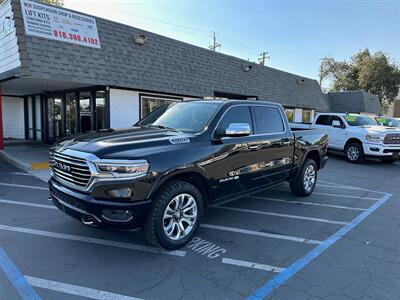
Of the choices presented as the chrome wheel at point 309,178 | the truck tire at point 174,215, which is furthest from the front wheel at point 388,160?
the truck tire at point 174,215

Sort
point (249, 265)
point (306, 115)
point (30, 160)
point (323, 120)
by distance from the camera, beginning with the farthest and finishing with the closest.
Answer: point (306, 115), point (323, 120), point (30, 160), point (249, 265)

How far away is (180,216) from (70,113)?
439 inches

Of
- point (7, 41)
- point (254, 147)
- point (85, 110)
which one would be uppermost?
point (7, 41)

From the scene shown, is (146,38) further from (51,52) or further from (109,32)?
(51,52)

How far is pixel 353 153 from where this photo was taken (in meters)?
13.0

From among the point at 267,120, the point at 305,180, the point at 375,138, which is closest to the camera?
the point at 267,120

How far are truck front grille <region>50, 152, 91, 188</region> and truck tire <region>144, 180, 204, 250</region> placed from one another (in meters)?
0.85

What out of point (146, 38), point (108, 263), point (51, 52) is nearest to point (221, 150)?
point (108, 263)

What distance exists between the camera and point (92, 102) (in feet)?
39.6

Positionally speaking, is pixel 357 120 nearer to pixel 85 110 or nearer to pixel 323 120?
pixel 323 120

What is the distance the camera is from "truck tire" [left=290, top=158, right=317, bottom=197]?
6691mm

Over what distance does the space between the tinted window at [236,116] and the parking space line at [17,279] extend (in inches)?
119

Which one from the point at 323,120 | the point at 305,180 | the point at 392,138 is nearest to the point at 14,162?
the point at 305,180

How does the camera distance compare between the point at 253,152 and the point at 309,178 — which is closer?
the point at 253,152
